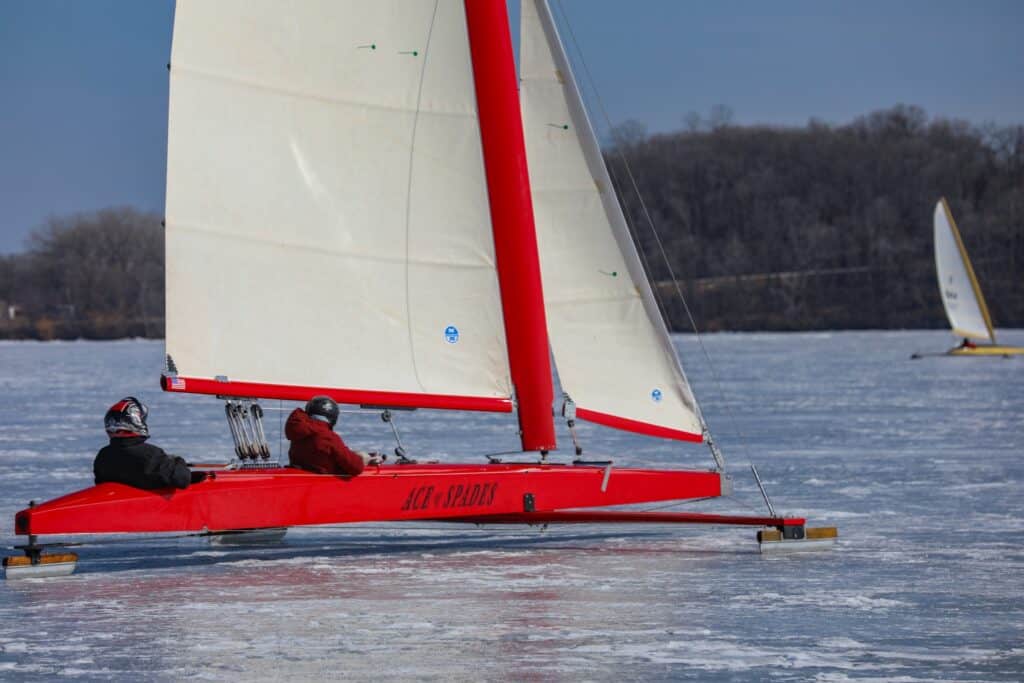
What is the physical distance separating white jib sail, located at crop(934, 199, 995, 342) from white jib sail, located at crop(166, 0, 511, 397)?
39.1 metres

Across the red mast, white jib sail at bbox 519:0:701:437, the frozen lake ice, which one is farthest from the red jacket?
white jib sail at bbox 519:0:701:437

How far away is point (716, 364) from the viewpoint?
37.0m

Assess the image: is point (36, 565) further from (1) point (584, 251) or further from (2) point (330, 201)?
(1) point (584, 251)

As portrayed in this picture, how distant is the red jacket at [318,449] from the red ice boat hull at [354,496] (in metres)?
0.07

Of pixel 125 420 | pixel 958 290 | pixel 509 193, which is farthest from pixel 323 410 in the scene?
pixel 958 290

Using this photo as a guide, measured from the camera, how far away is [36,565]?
888cm

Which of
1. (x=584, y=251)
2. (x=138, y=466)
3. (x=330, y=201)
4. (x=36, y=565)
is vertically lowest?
(x=36, y=565)

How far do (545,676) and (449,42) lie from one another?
176 inches

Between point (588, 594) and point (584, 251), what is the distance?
105 inches

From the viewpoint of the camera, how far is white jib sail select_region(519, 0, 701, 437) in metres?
10.2

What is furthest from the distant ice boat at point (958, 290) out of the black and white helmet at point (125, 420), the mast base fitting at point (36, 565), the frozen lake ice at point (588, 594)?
the mast base fitting at point (36, 565)

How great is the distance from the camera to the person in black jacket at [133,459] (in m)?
8.74

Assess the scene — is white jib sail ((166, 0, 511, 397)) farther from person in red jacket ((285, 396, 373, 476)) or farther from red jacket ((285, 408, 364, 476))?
red jacket ((285, 408, 364, 476))

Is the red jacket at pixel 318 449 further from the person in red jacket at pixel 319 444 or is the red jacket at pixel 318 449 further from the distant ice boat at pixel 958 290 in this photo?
the distant ice boat at pixel 958 290
